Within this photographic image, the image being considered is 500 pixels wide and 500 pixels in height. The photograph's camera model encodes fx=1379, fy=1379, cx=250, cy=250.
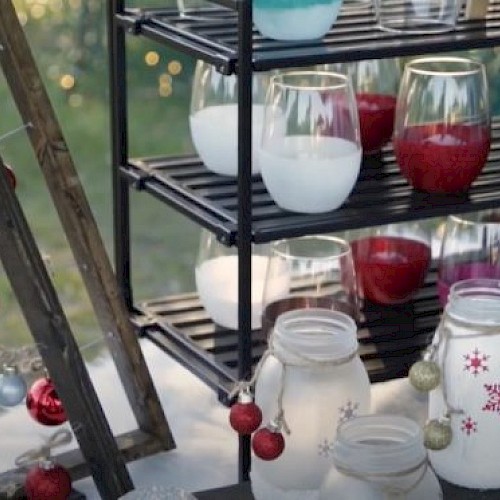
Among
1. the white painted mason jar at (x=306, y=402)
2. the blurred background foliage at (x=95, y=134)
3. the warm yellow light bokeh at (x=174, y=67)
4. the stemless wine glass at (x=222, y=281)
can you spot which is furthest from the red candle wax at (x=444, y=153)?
the warm yellow light bokeh at (x=174, y=67)

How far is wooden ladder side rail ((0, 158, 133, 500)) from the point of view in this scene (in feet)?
3.93

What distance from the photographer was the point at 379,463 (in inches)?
40.4

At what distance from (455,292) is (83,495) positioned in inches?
16.5

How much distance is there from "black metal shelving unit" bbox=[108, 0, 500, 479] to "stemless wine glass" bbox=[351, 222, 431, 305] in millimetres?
22

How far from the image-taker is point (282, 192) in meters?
1.36

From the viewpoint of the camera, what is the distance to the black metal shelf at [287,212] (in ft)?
4.41

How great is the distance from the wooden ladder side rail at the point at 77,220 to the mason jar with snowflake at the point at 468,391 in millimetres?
349

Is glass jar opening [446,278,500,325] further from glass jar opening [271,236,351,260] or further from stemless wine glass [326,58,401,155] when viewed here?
stemless wine glass [326,58,401,155]

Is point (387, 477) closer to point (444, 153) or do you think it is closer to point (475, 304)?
point (475, 304)

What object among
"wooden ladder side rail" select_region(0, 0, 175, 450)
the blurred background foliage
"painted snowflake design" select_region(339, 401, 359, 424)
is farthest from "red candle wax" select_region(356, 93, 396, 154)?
the blurred background foliage

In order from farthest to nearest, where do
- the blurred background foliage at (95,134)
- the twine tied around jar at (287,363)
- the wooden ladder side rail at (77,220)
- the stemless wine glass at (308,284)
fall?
the blurred background foliage at (95,134)
the stemless wine glass at (308,284)
the wooden ladder side rail at (77,220)
the twine tied around jar at (287,363)

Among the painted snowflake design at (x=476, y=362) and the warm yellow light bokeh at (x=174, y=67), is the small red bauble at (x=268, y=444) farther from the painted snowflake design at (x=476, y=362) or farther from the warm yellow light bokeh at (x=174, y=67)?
the warm yellow light bokeh at (x=174, y=67)

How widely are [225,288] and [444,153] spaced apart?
28 centimetres

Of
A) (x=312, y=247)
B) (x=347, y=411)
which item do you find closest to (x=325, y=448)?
(x=347, y=411)
